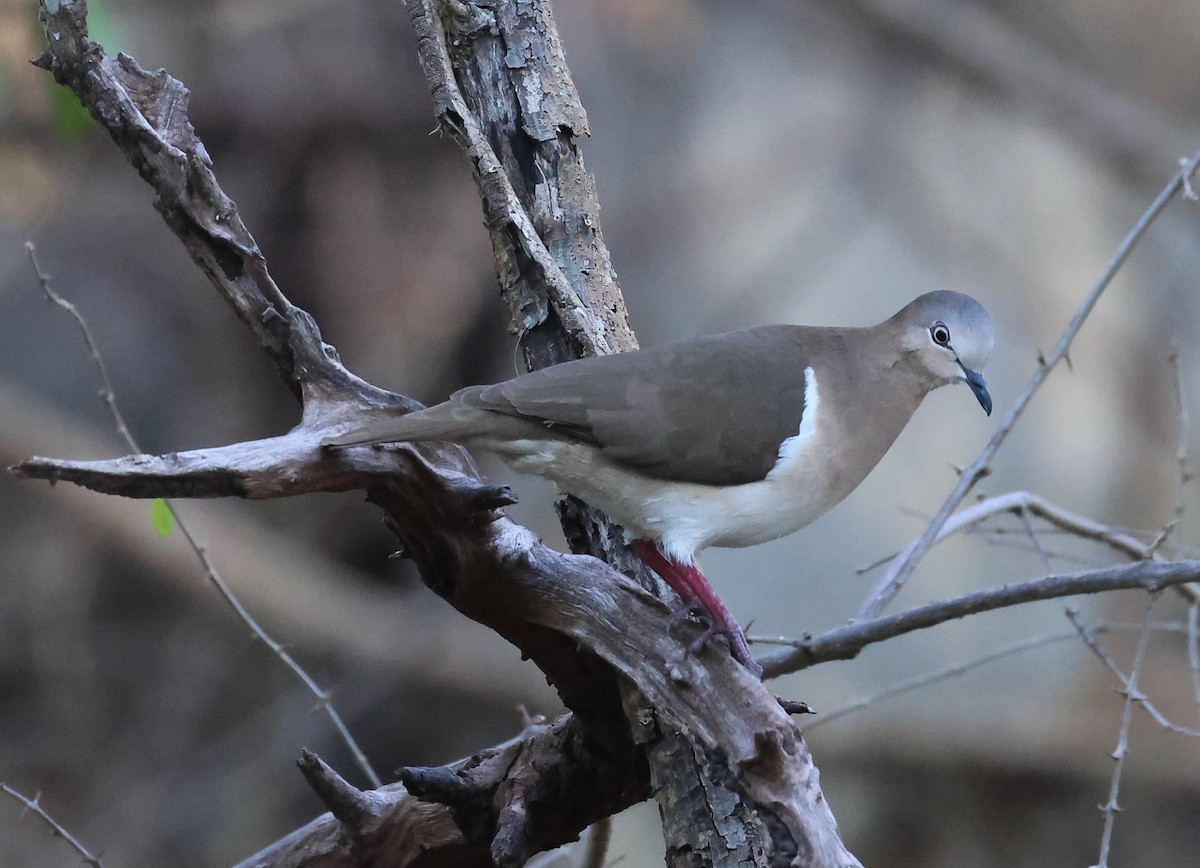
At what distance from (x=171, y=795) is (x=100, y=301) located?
2.42 meters

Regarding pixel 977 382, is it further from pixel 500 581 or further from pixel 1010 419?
pixel 500 581

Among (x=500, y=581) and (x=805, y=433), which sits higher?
(x=805, y=433)

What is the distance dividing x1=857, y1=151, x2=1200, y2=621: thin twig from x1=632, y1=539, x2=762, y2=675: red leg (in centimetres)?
45

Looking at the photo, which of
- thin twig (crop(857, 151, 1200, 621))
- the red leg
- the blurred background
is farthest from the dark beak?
the blurred background

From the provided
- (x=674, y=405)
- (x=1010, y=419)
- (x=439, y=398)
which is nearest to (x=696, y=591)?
(x=674, y=405)

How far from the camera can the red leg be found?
2.38m

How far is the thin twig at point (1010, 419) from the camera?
8.90 feet

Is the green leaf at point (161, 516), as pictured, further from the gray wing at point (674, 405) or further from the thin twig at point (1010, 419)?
the thin twig at point (1010, 419)

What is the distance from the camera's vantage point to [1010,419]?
2.79 metres

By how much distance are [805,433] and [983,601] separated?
1.72 feet

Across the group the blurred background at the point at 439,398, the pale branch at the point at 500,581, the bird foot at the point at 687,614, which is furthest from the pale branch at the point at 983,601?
the blurred background at the point at 439,398

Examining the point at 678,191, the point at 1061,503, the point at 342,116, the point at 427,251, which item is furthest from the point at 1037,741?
the point at 342,116

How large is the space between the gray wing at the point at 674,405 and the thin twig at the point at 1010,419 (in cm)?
57

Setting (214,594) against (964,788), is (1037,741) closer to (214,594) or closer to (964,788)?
(964,788)
